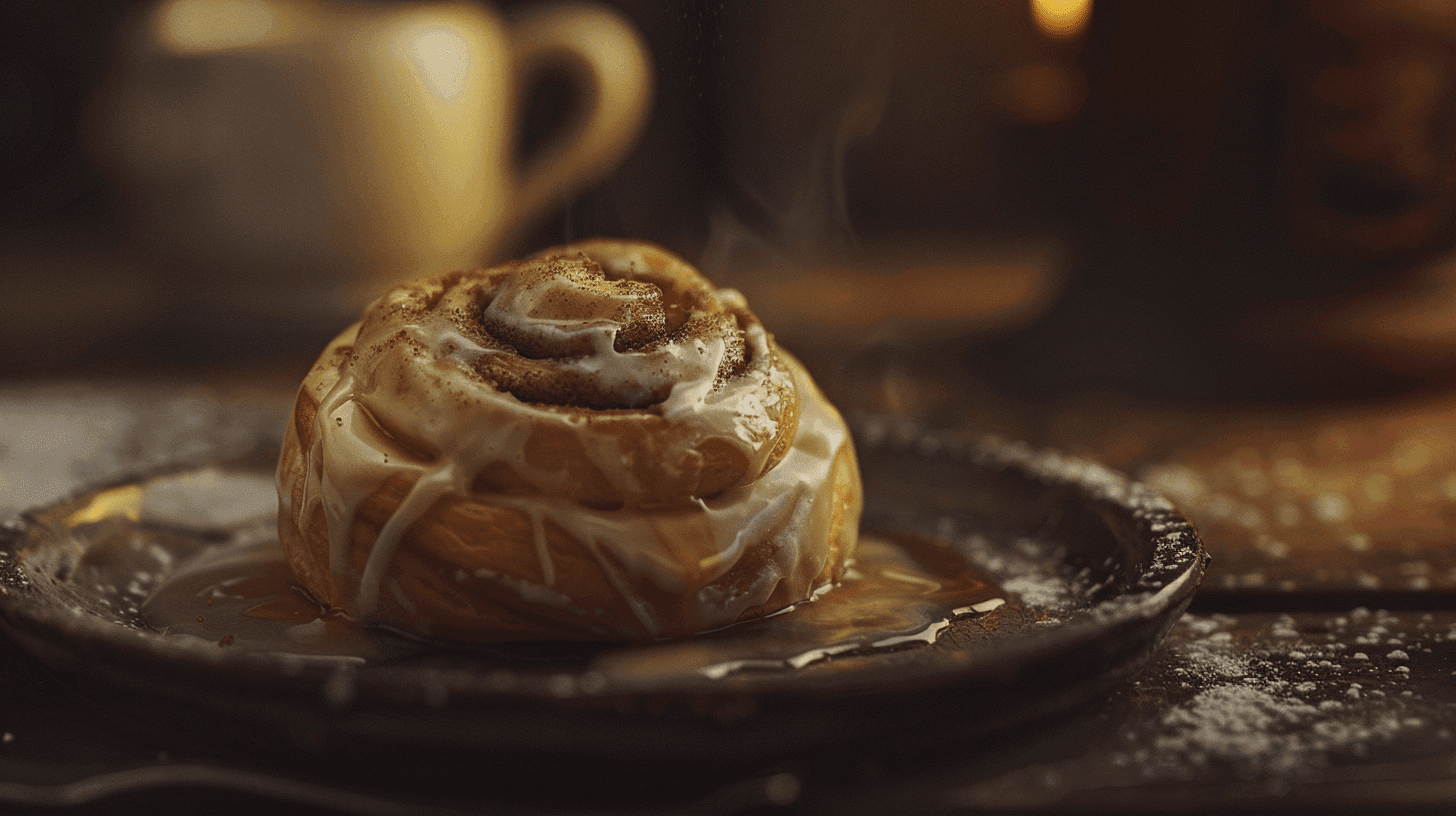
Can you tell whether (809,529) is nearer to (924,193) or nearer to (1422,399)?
(1422,399)

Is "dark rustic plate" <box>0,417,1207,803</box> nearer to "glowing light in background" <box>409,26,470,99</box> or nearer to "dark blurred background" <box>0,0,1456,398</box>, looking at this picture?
"dark blurred background" <box>0,0,1456,398</box>

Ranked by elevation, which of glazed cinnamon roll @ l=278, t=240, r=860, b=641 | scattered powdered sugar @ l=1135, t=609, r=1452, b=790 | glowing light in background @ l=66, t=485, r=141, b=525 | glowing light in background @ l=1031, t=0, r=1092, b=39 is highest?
glowing light in background @ l=1031, t=0, r=1092, b=39

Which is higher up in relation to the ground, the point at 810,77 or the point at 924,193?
the point at 810,77

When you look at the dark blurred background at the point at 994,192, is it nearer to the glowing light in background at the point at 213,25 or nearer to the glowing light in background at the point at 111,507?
the glowing light in background at the point at 213,25

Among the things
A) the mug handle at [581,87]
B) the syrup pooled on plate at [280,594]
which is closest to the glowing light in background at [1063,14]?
the mug handle at [581,87]

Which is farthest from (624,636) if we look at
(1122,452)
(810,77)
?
(810,77)

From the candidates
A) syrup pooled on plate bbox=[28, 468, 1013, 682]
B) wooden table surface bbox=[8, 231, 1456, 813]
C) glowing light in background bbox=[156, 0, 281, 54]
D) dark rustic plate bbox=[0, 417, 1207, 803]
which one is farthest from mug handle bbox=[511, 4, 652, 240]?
dark rustic plate bbox=[0, 417, 1207, 803]
